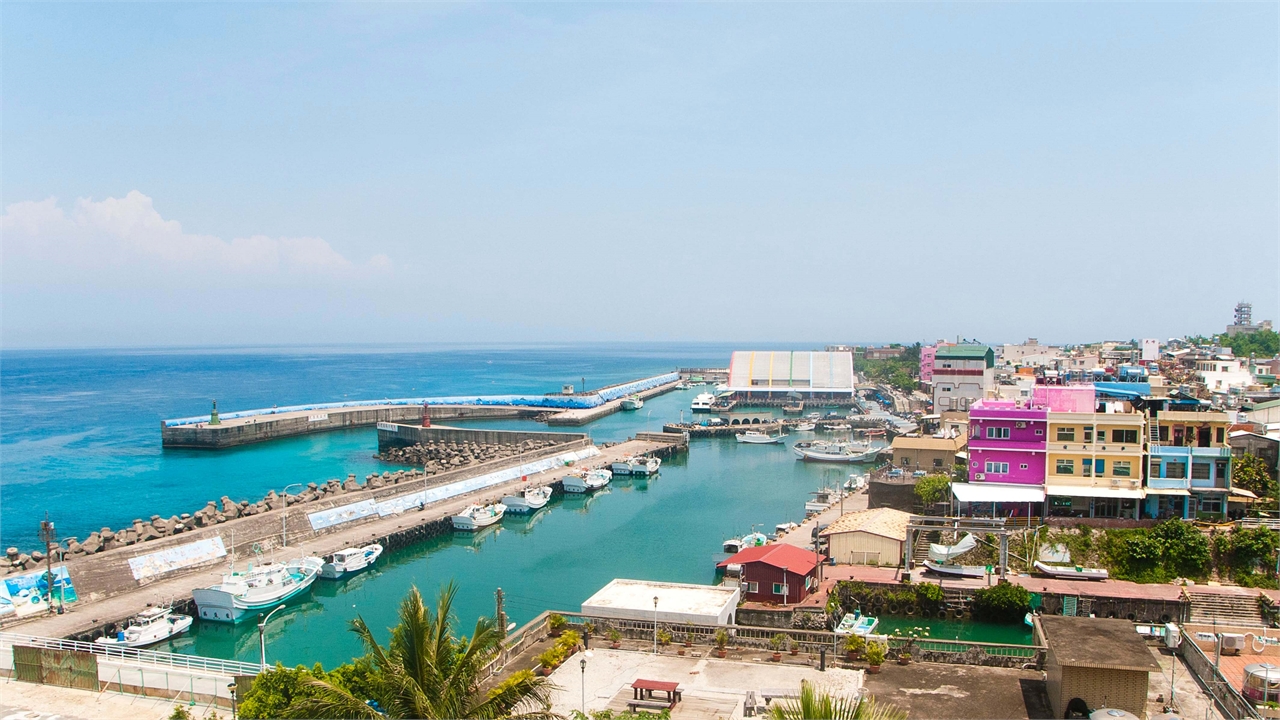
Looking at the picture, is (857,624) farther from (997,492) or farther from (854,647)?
(997,492)

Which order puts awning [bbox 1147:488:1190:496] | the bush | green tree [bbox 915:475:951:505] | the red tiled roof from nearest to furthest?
the bush, the red tiled roof, awning [bbox 1147:488:1190:496], green tree [bbox 915:475:951:505]

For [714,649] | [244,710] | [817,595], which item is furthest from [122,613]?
[817,595]

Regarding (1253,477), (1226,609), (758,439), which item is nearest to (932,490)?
(1226,609)

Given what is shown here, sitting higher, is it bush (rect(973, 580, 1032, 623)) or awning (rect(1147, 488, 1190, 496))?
awning (rect(1147, 488, 1190, 496))

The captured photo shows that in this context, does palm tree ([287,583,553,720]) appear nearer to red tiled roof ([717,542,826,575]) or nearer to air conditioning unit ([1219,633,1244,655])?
red tiled roof ([717,542,826,575])

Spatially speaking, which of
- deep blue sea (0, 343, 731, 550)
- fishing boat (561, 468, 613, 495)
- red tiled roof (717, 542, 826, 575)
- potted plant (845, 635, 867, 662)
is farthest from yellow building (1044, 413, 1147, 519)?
deep blue sea (0, 343, 731, 550)

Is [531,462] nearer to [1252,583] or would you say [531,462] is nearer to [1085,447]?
[1085,447]

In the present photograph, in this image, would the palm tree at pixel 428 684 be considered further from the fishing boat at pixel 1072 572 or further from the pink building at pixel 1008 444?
the pink building at pixel 1008 444

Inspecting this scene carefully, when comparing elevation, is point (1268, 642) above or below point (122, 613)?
above
